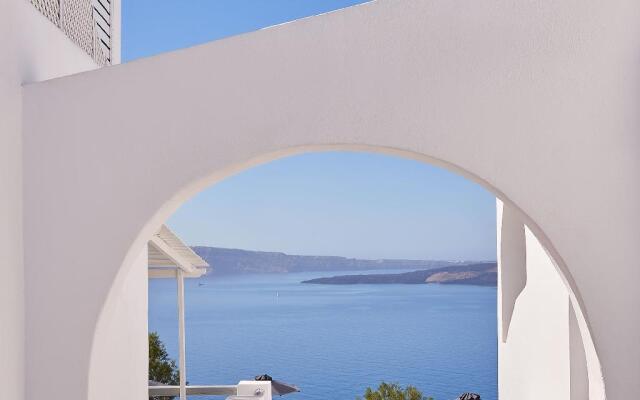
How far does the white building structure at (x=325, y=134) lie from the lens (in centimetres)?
415

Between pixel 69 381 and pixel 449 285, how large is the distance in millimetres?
33512

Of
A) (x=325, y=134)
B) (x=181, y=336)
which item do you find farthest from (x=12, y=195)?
(x=181, y=336)

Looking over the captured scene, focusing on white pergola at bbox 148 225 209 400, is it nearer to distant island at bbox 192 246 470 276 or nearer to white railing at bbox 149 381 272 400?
white railing at bbox 149 381 272 400

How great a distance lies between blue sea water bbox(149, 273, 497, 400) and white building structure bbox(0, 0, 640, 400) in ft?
94.8

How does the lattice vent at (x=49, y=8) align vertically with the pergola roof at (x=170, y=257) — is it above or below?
above

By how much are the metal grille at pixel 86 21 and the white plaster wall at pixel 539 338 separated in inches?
185

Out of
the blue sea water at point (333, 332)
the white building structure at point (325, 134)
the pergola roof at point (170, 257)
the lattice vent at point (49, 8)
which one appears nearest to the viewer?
the white building structure at point (325, 134)

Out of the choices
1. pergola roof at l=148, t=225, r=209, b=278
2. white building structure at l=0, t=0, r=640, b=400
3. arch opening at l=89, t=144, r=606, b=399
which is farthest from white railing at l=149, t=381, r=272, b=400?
arch opening at l=89, t=144, r=606, b=399

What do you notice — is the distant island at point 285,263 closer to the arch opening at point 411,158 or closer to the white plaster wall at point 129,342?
the white plaster wall at point 129,342

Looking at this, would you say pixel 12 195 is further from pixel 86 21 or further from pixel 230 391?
pixel 230 391

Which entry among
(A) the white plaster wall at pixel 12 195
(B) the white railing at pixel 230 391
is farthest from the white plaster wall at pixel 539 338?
(A) the white plaster wall at pixel 12 195

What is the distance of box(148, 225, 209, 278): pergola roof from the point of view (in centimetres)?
761

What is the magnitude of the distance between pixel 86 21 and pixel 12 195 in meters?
2.76

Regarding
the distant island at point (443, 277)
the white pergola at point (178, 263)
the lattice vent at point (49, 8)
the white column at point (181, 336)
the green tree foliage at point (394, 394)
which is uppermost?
the lattice vent at point (49, 8)
